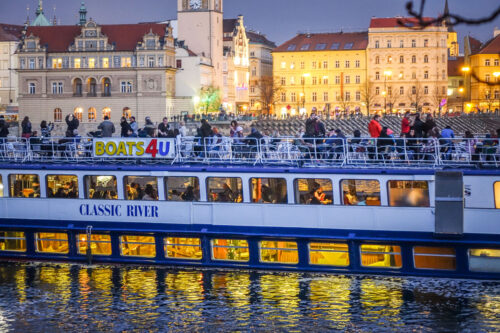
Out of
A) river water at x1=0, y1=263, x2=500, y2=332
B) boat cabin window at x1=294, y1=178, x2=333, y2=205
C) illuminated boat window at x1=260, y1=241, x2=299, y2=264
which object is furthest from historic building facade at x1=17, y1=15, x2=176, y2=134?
boat cabin window at x1=294, y1=178, x2=333, y2=205

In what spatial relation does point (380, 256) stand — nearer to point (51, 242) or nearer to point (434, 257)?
point (434, 257)

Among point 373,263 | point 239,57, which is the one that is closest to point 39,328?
point 373,263

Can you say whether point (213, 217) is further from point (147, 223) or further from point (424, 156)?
point (424, 156)

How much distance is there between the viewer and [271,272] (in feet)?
69.4

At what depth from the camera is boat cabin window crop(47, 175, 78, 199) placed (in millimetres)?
22219

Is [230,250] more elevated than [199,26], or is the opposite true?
[199,26]

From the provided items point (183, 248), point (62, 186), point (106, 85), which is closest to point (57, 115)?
point (106, 85)

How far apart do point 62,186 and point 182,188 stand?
3134 millimetres

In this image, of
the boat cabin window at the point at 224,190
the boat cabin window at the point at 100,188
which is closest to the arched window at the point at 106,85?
the boat cabin window at the point at 100,188

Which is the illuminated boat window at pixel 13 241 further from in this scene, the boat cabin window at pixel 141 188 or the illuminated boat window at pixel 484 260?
the illuminated boat window at pixel 484 260

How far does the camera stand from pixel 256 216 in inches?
804

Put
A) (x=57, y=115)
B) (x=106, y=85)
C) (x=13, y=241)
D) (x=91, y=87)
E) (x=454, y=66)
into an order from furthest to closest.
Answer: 1. (x=454, y=66)
2. (x=91, y=87)
3. (x=57, y=115)
4. (x=106, y=85)
5. (x=13, y=241)

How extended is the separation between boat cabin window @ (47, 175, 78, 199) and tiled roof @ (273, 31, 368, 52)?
87532mm

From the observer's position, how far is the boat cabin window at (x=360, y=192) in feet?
64.9
